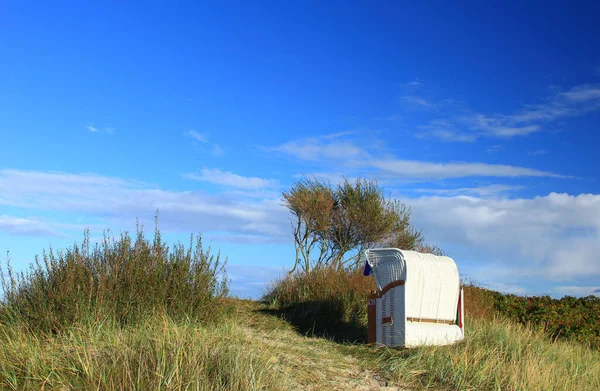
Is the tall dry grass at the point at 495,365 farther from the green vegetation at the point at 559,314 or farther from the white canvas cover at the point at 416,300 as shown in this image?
the green vegetation at the point at 559,314

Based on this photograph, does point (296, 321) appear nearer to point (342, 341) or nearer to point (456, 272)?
point (342, 341)

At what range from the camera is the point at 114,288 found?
8.54m

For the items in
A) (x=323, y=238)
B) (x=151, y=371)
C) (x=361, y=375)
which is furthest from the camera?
(x=323, y=238)

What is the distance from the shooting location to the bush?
7895 mm

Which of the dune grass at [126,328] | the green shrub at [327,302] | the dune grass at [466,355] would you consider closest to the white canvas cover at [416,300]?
the dune grass at [466,355]

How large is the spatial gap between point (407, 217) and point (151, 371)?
744 inches

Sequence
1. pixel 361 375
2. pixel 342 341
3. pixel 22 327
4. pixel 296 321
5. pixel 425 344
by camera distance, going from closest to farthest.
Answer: pixel 361 375
pixel 22 327
pixel 425 344
pixel 342 341
pixel 296 321

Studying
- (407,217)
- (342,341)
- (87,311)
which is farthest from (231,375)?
(407,217)

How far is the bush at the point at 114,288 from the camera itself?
25.9 ft

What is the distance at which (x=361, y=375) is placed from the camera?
692 centimetres

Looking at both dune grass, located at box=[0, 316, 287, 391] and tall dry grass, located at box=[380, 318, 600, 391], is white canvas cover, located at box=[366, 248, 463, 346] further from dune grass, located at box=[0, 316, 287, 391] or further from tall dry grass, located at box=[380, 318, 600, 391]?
dune grass, located at box=[0, 316, 287, 391]

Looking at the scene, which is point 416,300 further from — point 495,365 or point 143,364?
point 143,364

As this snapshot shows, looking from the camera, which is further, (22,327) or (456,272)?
(456,272)

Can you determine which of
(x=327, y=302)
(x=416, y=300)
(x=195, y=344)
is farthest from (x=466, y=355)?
(x=327, y=302)
